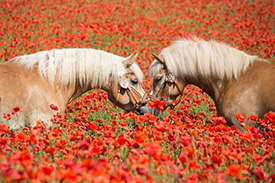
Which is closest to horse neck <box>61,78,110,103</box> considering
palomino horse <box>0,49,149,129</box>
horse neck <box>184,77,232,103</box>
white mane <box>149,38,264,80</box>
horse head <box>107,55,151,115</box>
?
palomino horse <box>0,49,149,129</box>

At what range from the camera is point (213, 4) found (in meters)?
19.9

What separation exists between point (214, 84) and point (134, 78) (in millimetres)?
1503

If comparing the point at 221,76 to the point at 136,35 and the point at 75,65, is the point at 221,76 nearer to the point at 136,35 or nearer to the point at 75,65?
the point at 75,65

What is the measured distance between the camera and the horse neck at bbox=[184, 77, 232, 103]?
4676mm

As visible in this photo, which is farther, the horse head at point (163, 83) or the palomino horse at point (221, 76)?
the horse head at point (163, 83)

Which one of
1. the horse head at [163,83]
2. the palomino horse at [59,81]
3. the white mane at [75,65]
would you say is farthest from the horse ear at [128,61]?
the horse head at [163,83]

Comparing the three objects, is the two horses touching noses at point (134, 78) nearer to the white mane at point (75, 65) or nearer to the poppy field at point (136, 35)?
the white mane at point (75, 65)

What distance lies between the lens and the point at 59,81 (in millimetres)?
4559

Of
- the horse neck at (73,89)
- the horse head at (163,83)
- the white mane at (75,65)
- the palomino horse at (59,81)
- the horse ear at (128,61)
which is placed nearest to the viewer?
the palomino horse at (59,81)

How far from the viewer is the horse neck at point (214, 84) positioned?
184 inches

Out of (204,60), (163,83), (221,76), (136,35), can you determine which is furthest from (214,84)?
(136,35)

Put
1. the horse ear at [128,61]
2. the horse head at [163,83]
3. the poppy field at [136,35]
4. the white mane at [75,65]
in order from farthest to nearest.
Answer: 1. the horse head at [163,83]
2. the horse ear at [128,61]
3. the white mane at [75,65]
4. the poppy field at [136,35]

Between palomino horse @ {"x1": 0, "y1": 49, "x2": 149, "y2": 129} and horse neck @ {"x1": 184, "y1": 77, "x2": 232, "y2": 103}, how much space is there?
3.59 ft

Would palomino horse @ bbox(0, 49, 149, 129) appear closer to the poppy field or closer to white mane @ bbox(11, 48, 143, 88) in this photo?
white mane @ bbox(11, 48, 143, 88)
